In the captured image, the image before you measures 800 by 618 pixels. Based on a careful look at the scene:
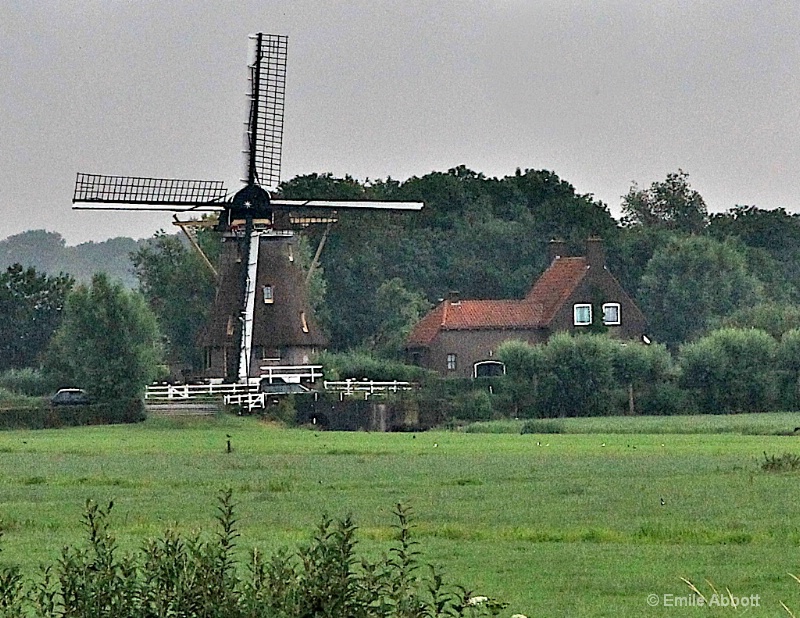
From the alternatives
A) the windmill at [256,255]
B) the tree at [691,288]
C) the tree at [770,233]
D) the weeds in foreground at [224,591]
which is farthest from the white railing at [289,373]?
the tree at [770,233]

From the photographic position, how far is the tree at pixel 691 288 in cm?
11219

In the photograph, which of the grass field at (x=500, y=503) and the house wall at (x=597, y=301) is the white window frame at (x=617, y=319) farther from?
the grass field at (x=500, y=503)

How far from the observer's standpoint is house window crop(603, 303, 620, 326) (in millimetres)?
91875

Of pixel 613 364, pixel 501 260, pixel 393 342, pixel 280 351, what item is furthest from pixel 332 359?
pixel 501 260

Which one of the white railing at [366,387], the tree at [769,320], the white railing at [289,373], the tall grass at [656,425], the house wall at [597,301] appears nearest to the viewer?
the tall grass at [656,425]

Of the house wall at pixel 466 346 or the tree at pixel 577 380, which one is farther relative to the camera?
the house wall at pixel 466 346

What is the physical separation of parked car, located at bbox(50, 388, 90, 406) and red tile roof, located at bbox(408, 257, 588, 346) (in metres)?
23.5

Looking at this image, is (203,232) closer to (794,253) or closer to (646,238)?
(646,238)

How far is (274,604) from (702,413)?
221 ft

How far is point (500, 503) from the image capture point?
3025cm

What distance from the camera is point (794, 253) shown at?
13388 cm

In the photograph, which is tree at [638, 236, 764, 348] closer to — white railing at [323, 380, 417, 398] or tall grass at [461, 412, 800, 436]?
tall grass at [461, 412, 800, 436]

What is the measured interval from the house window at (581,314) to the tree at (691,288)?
20.8 meters

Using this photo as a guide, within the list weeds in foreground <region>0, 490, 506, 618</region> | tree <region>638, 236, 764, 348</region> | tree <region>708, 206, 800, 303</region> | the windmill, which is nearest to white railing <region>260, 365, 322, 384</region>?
the windmill
